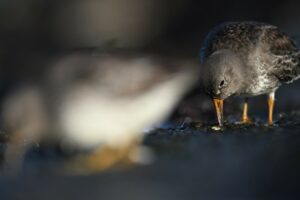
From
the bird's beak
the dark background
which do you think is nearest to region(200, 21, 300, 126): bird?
the bird's beak

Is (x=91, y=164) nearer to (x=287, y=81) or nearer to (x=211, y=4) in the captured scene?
(x=287, y=81)

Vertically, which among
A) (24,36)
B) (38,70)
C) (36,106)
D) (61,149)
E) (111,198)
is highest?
(24,36)

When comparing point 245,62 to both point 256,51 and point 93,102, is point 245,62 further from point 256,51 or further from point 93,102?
point 93,102

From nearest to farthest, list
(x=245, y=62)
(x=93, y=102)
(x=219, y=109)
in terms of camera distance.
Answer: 1. (x=93, y=102)
2. (x=219, y=109)
3. (x=245, y=62)

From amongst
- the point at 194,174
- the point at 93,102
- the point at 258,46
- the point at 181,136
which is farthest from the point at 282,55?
the point at 194,174

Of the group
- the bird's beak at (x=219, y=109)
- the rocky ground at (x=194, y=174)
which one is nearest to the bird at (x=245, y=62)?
the bird's beak at (x=219, y=109)

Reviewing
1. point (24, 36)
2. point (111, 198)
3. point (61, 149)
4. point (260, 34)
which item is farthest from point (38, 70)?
point (24, 36)

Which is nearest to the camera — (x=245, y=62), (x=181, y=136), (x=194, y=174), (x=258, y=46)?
(x=194, y=174)

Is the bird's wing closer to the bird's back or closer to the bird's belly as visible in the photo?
the bird's back
